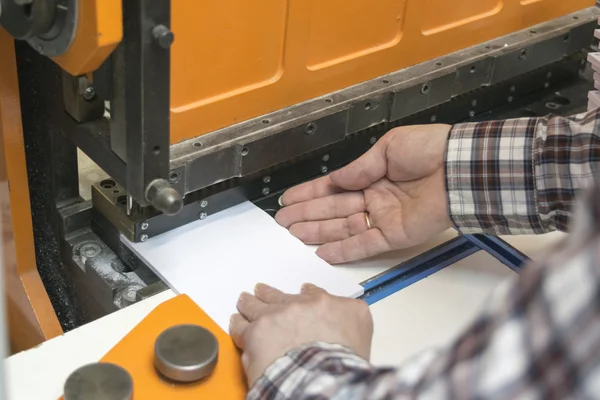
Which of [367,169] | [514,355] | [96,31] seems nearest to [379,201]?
[367,169]

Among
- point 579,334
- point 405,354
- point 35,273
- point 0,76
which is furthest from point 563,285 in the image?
point 35,273

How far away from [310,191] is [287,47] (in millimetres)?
265

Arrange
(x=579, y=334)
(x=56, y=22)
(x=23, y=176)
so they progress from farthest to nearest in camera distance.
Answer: (x=23, y=176), (x=56, y=22), (x=579, y=334)

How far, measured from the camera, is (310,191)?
138cm

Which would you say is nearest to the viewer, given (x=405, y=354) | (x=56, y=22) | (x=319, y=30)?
(x=56, y=22)

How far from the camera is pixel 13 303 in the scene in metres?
1.39

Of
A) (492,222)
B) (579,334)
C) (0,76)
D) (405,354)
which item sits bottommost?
(405,354)

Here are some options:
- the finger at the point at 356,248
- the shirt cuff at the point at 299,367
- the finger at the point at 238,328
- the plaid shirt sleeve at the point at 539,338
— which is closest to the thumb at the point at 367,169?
the finger at the point at 356,248

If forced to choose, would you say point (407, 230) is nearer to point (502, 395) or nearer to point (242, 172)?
point (242, 172)

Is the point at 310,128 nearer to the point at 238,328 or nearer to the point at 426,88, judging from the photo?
the point at 426,88

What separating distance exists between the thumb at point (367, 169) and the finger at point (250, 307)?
0.32m

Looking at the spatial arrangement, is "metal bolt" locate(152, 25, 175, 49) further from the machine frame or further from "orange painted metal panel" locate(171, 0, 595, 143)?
"orange painted metal panel" locate(171, 0, 595, 143)

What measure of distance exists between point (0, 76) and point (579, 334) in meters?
0.95

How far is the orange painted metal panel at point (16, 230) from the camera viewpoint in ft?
3.78
